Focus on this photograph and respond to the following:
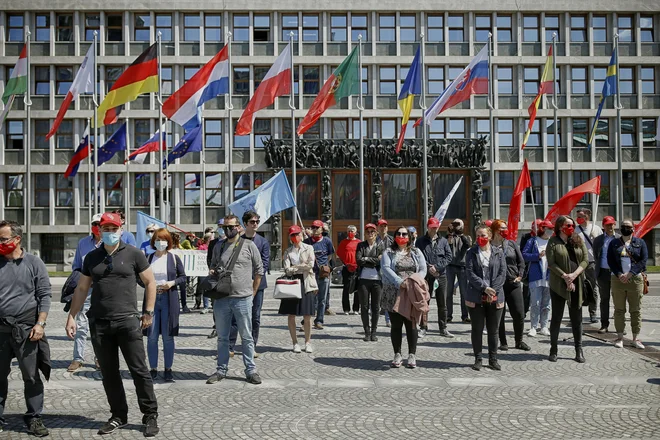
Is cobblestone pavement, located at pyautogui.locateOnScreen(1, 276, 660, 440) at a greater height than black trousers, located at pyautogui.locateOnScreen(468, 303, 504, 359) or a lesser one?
lesser

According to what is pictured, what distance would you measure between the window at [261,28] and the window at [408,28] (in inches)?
318

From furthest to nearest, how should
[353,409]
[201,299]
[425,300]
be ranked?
[201,299]
[425,300]
[353,409]

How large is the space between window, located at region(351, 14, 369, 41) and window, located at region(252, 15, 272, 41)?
203 inches

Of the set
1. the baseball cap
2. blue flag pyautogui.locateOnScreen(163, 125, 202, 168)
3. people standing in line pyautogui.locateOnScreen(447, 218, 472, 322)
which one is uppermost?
blue flag pyautogui.locateOnScreen(163, 125, 202, 168)

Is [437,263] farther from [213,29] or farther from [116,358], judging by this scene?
[213,29]

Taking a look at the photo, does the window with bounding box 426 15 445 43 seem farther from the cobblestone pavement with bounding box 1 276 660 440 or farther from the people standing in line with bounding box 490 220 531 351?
the cobblestone pavement with bounding box 1 276 660 440

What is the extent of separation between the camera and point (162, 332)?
8.68 meters

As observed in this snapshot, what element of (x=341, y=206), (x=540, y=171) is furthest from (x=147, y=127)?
(x=540, y=171)

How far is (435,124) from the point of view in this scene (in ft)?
136

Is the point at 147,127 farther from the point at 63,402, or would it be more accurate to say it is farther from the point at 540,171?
the point at 63,402

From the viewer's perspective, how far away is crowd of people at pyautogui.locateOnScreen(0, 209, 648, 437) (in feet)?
21.1

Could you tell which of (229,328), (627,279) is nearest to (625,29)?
(627,279)

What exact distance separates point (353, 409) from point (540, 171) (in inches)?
1462

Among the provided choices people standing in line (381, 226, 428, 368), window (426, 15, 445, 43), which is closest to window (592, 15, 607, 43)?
window (426, 15, 445, 43)
